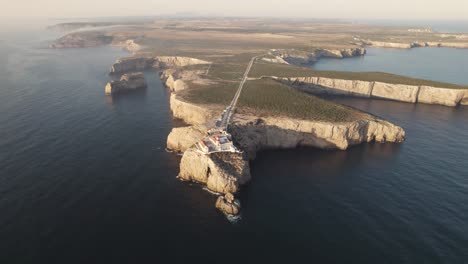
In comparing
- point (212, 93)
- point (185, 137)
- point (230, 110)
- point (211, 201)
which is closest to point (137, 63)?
point (212, 93)

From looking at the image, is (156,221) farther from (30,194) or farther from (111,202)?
(30,194)

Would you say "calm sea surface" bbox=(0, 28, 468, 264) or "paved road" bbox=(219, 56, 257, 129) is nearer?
"calm sea surface" bbox=(0, 28, 468, 264)

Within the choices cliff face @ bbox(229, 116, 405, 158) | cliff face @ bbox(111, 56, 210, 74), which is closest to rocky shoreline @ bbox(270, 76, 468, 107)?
cliff face @ bbox(229, 116, 405, 158)

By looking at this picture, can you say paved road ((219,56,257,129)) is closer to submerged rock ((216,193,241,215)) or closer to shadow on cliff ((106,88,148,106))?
submerged rock ((216,193,241,215))

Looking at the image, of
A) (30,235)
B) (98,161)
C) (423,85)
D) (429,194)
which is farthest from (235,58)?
(30,235)

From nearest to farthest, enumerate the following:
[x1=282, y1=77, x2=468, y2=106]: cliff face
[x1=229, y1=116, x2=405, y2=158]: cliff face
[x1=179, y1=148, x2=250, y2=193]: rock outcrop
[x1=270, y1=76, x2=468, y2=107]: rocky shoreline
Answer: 1. [x1=179, y1=148, x2=250, y2=193]: rock outcrop
2. [x1=229, y1=116, x2=405, y2=158]: cliff face
3. [x1=282, y1=77, x2=468, y2=106]: cliff face
4. [x1=270, y1=76, x2=468, y2=107]: rocky shoreline
